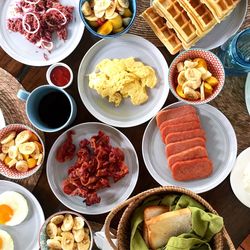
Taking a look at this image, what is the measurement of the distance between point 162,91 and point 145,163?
22cm

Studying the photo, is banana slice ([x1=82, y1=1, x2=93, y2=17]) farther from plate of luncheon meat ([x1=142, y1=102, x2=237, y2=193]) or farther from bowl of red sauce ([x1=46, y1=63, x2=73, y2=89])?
plate of luncheon meat ([x1=142, y1=102, x2=237, y2=193])

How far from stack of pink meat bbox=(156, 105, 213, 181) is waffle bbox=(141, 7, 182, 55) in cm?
18

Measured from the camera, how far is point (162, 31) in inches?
55.4

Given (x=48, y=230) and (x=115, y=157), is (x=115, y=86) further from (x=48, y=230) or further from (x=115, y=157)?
(x=48, y=230)

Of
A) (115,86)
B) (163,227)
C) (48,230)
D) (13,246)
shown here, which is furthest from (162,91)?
(13,246)

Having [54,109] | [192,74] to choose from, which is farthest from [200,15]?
[54,109]

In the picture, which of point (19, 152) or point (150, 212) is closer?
point (150, 212)

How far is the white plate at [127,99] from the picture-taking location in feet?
4.76

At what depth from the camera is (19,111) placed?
1.49m

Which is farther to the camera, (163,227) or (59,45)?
(59,45)

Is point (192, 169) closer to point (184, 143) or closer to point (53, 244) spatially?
point (184, 143)

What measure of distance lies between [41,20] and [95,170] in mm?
471

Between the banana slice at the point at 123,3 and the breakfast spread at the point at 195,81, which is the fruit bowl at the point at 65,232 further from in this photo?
the banana slice at the point at 123,3

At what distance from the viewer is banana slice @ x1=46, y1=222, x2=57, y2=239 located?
140 centimetres
